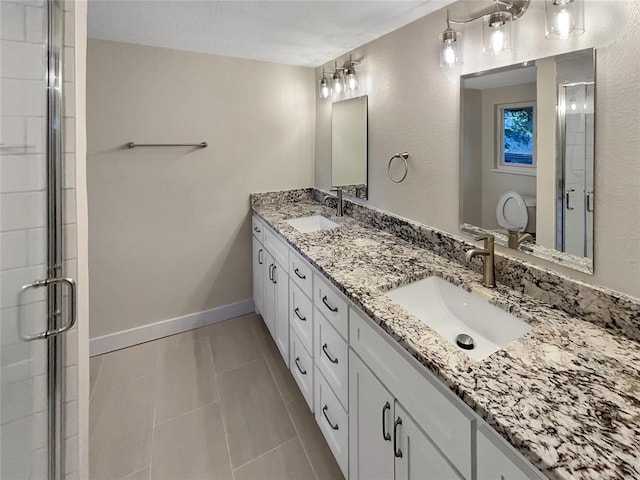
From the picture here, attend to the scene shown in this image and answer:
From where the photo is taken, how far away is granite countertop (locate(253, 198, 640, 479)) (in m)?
0.60

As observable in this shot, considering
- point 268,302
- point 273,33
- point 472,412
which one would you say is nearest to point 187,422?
point 268,302

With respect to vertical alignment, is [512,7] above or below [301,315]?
above

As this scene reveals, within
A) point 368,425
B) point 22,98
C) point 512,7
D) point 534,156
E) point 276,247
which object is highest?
point 512,7

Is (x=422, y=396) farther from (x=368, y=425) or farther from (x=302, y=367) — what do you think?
(x=302, y=367)

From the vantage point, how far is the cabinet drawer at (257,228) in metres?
2.58

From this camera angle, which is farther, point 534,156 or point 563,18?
point 534,156

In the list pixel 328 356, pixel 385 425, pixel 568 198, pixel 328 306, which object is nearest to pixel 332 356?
pixel 328 356

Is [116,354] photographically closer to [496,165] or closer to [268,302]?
[268,302]

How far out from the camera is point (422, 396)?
90 centimetres

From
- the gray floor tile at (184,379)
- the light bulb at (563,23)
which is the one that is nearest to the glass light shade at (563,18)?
the light bulb at (563,23)

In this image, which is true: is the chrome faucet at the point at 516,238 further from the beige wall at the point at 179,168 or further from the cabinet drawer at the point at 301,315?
the beige wall at the point at 179,168

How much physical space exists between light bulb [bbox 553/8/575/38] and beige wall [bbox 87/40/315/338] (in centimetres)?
208

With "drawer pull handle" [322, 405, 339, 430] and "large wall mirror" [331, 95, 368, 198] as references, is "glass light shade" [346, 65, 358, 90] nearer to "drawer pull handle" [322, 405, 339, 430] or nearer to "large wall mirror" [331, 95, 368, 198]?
"large wall mirror" [331, 95, 368, 198]

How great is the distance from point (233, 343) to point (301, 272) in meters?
1.12
